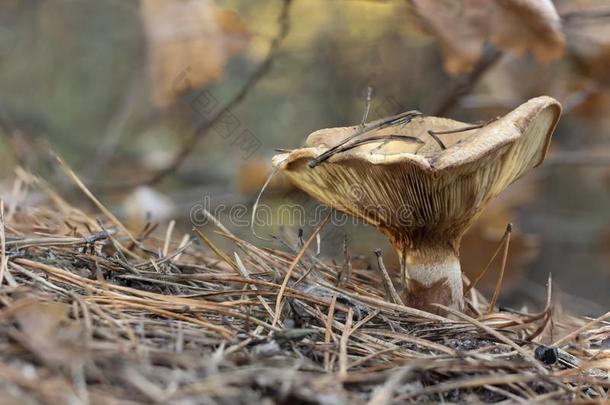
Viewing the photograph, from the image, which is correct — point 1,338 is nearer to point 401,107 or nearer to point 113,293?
point 113,293

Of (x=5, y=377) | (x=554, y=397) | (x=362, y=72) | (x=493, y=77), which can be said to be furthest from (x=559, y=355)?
(x=362, y=72)

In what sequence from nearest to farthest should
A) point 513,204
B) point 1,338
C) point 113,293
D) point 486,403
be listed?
point 1,338, point 486,403, point 113,293, point 513,204

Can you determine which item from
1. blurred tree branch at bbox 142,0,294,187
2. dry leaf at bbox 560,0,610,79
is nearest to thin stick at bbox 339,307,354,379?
blurred tree branch at bbox 142,0,294,187

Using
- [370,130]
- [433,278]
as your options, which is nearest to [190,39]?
[370,130]

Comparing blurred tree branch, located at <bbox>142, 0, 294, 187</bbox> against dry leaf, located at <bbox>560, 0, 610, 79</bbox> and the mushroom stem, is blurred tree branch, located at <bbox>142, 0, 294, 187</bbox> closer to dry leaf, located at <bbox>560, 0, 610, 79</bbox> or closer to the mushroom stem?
dry leaf, located at <bbox>560, 0, 610, 79</bbox>

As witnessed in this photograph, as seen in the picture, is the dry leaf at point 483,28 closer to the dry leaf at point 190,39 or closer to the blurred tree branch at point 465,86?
the blurred tree branch at point 465,86

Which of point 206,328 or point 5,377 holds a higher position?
point 5,377
